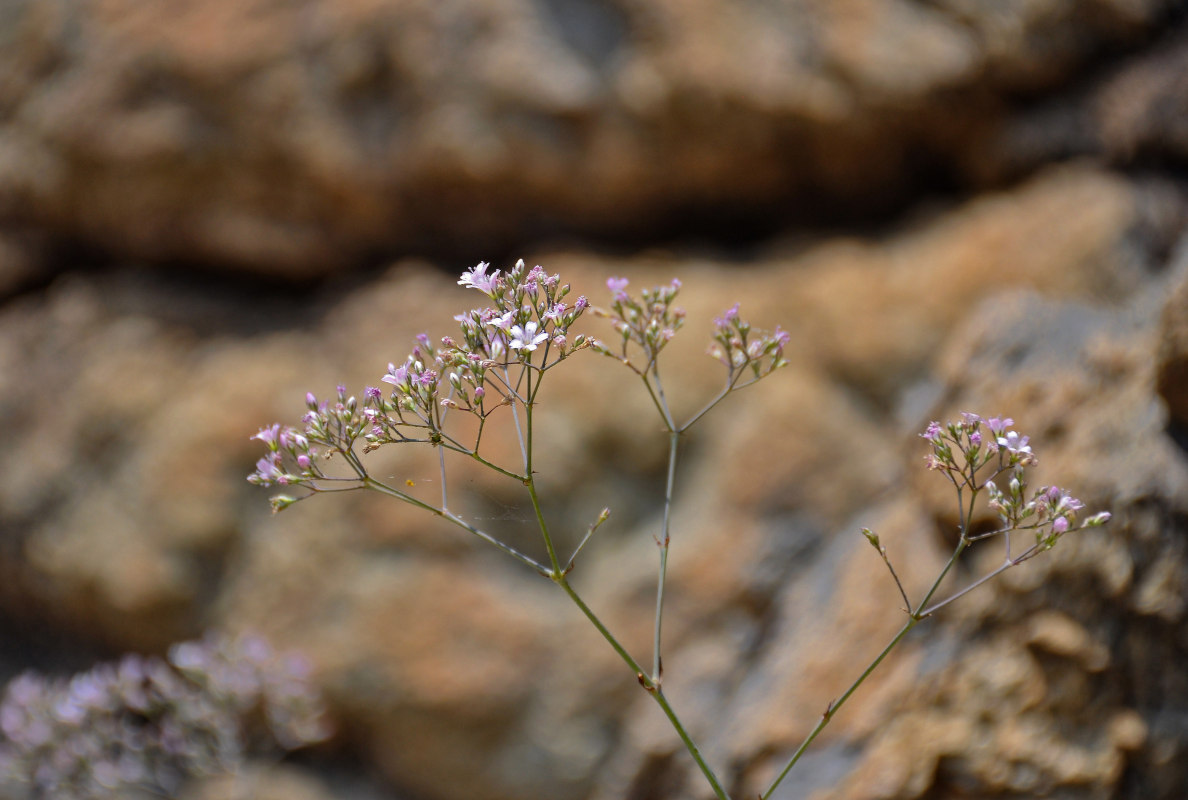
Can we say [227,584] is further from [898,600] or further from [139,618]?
[898,600]

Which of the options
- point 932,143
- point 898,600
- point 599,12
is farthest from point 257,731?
point 932,143

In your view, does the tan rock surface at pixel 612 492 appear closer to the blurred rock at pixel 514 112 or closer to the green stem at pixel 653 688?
the blurred rock at pixel 514 112

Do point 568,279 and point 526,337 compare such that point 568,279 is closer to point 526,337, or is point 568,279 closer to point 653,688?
point 526,337

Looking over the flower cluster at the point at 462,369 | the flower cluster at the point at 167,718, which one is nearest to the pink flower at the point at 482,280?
the flower cluster at the point at 462,369

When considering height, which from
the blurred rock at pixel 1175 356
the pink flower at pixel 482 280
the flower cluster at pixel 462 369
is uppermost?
the pink flower at pixel 482 280

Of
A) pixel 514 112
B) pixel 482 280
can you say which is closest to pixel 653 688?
pixel 482 280

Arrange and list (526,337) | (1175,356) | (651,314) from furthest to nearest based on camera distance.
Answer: (1175,356), (651,314), (526,337)
